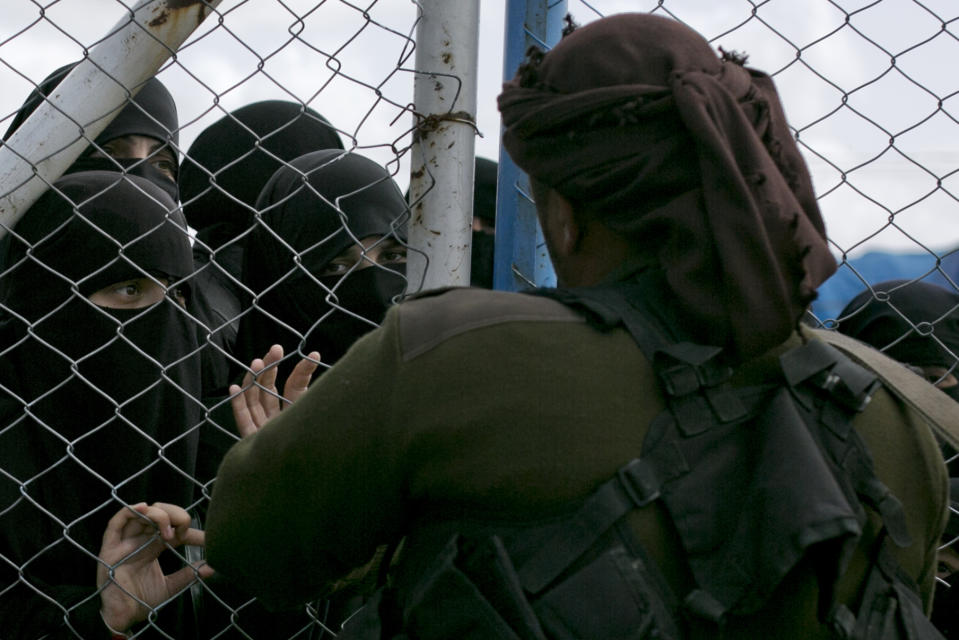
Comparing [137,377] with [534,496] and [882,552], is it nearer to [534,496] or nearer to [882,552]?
[534,496]

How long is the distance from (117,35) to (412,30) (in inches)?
20.5

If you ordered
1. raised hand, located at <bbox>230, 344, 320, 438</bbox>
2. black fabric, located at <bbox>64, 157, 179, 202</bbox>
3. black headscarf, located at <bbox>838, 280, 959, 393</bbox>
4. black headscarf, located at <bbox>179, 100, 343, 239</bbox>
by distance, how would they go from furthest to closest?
1. black headscarf, located at <bbox>179, 100, 343, 239</bbox>
2. black fabric, located at <bbox>64, 157, 179, 202</bbox>
3. black headscarf, located at <bbox>838, 280, 959, 393</bbox>
4. raised hand, located at <bbox>230, 344, 320, 438</bbox>

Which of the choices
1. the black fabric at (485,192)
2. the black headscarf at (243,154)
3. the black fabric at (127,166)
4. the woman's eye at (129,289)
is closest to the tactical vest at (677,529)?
the woman's eye at (129,289)

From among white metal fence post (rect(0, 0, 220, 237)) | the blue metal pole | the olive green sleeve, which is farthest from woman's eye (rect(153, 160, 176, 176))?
the olive green sleeve

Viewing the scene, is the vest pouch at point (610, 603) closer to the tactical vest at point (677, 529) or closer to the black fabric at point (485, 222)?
the tactical vest at point (677, 529)

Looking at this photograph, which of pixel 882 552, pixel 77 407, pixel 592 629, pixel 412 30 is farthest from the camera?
pixel 77 407

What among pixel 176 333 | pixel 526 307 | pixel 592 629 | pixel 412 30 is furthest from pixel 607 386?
pixel 176 333

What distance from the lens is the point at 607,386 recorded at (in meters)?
1.21

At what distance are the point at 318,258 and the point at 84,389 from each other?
0.72 meters

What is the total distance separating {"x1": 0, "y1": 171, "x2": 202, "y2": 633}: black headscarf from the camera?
7.06 feet

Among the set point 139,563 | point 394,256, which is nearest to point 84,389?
point 139,563

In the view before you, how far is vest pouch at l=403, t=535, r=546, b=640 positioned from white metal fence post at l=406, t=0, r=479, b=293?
643mm

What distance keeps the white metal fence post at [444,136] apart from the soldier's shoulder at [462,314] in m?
0.51

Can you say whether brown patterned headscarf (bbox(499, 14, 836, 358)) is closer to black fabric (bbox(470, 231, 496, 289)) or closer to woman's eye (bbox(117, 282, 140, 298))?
woman's eye (bbox(117, 282, 140, 298))
